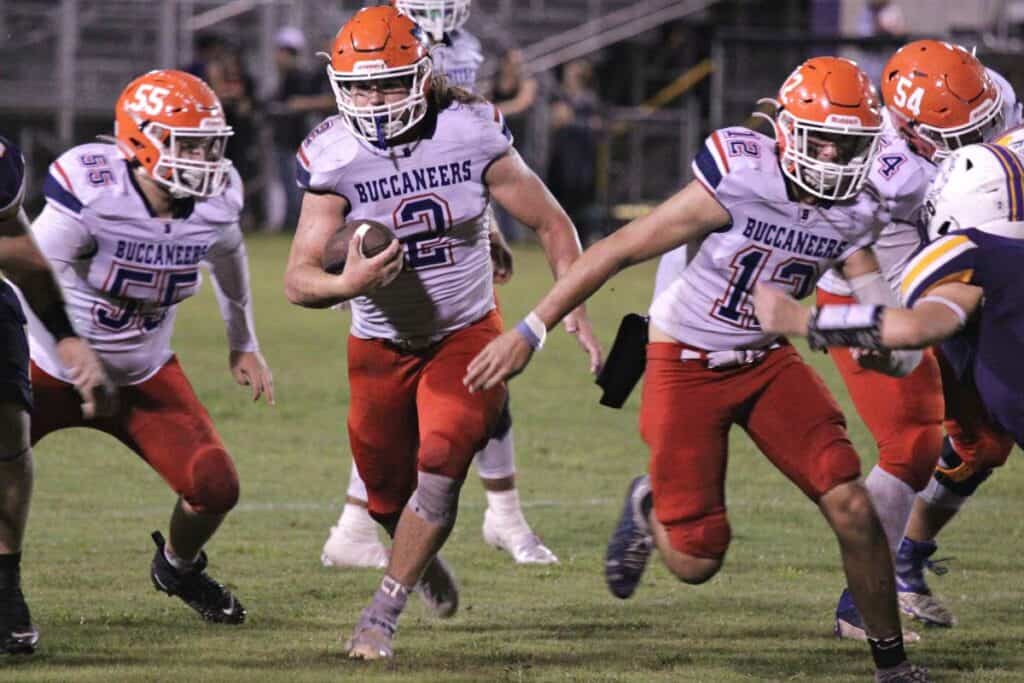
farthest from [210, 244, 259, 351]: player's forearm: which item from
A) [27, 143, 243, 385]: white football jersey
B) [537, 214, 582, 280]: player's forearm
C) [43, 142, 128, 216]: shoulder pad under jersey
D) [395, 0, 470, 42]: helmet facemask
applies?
[395, 0, 470, 42]: helmet facemask

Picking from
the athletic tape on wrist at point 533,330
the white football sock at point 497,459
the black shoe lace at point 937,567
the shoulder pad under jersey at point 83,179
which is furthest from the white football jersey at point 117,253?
the black shoe lace at point 937,567

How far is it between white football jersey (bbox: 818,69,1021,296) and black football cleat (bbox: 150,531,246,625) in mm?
2196

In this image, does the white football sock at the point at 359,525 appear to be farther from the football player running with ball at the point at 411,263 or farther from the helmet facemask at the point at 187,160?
the helmet facemask at the point at 187,160

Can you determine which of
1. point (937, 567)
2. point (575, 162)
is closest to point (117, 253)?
point (937, 567)

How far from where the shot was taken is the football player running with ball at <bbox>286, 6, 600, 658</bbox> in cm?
546

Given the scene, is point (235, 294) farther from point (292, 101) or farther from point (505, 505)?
point (292, 101)

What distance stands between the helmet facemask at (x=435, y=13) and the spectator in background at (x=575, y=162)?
11.6 m

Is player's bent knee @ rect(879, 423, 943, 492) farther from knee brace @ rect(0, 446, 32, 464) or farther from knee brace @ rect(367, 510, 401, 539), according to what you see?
knee brace @ rect(0, 446, 32, 464)

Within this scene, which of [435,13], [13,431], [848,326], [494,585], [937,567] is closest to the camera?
[848,326]

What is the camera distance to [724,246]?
17.2 feet

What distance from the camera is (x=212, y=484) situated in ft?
19.2

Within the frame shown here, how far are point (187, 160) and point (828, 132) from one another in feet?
6.71

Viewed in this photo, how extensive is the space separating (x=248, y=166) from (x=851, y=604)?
15612 millimetres

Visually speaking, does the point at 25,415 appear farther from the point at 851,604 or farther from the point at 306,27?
the point at 306,27
